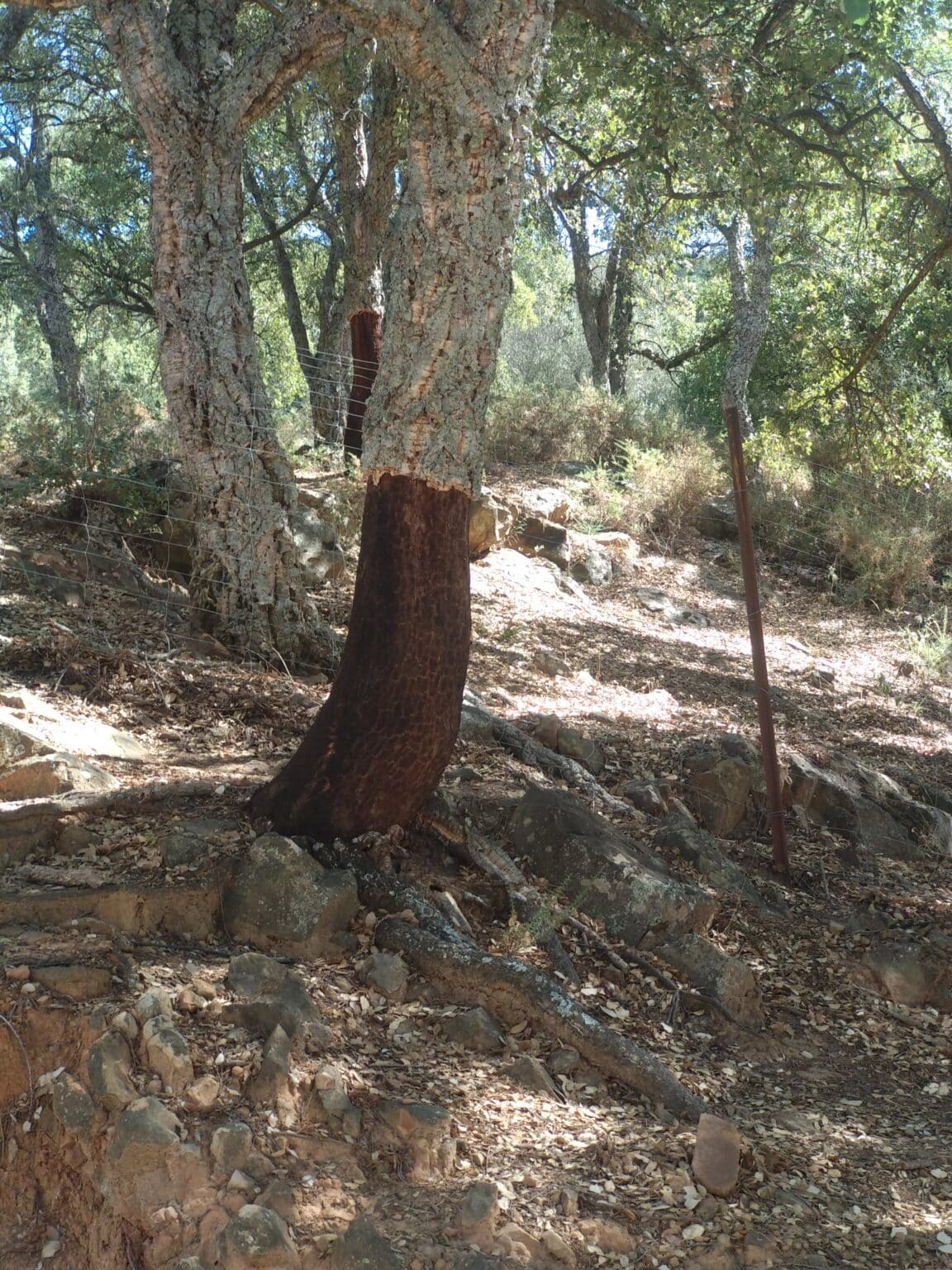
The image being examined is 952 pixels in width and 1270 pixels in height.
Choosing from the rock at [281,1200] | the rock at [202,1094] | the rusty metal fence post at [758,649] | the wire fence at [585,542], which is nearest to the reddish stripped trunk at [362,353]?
the wire fence at [585,542]

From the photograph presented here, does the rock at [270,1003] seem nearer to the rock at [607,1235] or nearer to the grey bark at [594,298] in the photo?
the rock at [607,1235]

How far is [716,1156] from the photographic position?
2.91 meters

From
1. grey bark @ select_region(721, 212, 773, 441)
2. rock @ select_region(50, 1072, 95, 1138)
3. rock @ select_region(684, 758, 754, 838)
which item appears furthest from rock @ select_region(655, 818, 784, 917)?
grey bark @ select_region(721, 212, 773, 441)

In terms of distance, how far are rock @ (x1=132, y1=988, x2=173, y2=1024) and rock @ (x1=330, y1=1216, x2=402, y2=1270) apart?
0.82m

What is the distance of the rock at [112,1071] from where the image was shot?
9.24 ft

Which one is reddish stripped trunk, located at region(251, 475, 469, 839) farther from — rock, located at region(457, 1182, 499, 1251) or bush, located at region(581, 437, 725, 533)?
bush, located at region(581, 437, 725, 533)

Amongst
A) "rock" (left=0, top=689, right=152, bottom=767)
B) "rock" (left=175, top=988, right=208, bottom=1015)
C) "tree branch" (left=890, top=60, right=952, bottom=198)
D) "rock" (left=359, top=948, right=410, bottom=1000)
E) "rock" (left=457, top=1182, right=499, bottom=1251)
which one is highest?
"tree branch" (left=890, top=60, right=952, bottom=198)

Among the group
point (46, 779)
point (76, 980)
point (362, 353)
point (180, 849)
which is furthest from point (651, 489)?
point (76, 980)

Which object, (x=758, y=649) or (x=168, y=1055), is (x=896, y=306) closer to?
(x=758, y=649)

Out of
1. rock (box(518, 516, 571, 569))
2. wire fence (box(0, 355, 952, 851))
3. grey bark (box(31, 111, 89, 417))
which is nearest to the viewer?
wire fence (box(0, 355, 952, 851))

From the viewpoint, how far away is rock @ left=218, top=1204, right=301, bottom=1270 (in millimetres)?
2471

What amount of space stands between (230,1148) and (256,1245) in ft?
0.92

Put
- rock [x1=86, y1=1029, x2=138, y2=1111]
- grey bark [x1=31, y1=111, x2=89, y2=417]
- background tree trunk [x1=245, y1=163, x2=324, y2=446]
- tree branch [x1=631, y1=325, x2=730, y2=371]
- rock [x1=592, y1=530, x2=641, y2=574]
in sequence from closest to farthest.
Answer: rock [x1=86, y1=1029, x2=138, y2=1111], rock [x1=592, y1=530, x2=641, y2=574], background tree trunk [x1=245, y1=163, x2=324, y2=446], grey bark [x1=31, y1=111, x2=89, y2=417], tree branch [x1=631, y1=325, x2=730, y2=371]

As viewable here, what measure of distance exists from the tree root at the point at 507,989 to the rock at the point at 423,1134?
0.61 metres
